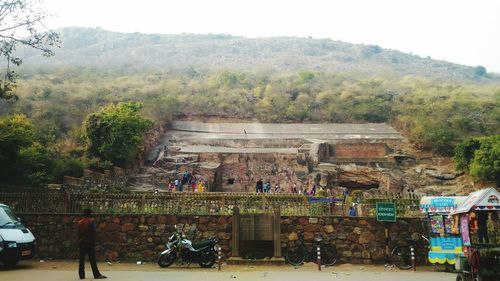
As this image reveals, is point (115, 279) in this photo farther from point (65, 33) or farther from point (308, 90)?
point (65, 33)

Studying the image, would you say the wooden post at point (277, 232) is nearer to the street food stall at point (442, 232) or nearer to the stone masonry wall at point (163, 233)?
the stone masonry wall at point (163, 233)

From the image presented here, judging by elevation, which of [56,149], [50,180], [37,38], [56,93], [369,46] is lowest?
[50,180]

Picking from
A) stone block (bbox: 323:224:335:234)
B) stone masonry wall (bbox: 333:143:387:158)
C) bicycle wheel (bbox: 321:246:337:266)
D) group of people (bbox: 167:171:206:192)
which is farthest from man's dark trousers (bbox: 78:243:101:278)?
stone masonry wall (bbox: 333:143:387:158)

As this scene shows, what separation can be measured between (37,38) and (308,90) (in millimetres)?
42525

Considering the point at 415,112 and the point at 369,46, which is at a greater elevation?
Result: the point at 369,46

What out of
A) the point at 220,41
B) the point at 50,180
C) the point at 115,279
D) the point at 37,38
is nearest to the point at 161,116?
the point at 50,180

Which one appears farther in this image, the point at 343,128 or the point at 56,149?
the point at 343,128

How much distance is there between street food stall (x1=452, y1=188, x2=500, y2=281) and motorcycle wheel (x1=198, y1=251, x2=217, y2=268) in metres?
6.97

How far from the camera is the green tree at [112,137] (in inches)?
1136

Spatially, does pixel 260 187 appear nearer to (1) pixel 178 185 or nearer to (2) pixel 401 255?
(1) pixel 178 185

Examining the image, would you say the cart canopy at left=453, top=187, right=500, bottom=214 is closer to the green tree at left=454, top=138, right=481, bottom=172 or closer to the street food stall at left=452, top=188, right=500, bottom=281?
the street food stall at left=452, top=188, right=500, bottom=281

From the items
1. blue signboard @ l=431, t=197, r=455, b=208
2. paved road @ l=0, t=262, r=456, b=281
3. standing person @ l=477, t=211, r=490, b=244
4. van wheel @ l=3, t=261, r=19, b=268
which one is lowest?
paved road @ l=0, t=262, r=456, b=281

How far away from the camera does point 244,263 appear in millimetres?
14414

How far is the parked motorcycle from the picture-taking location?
45.1 feet
